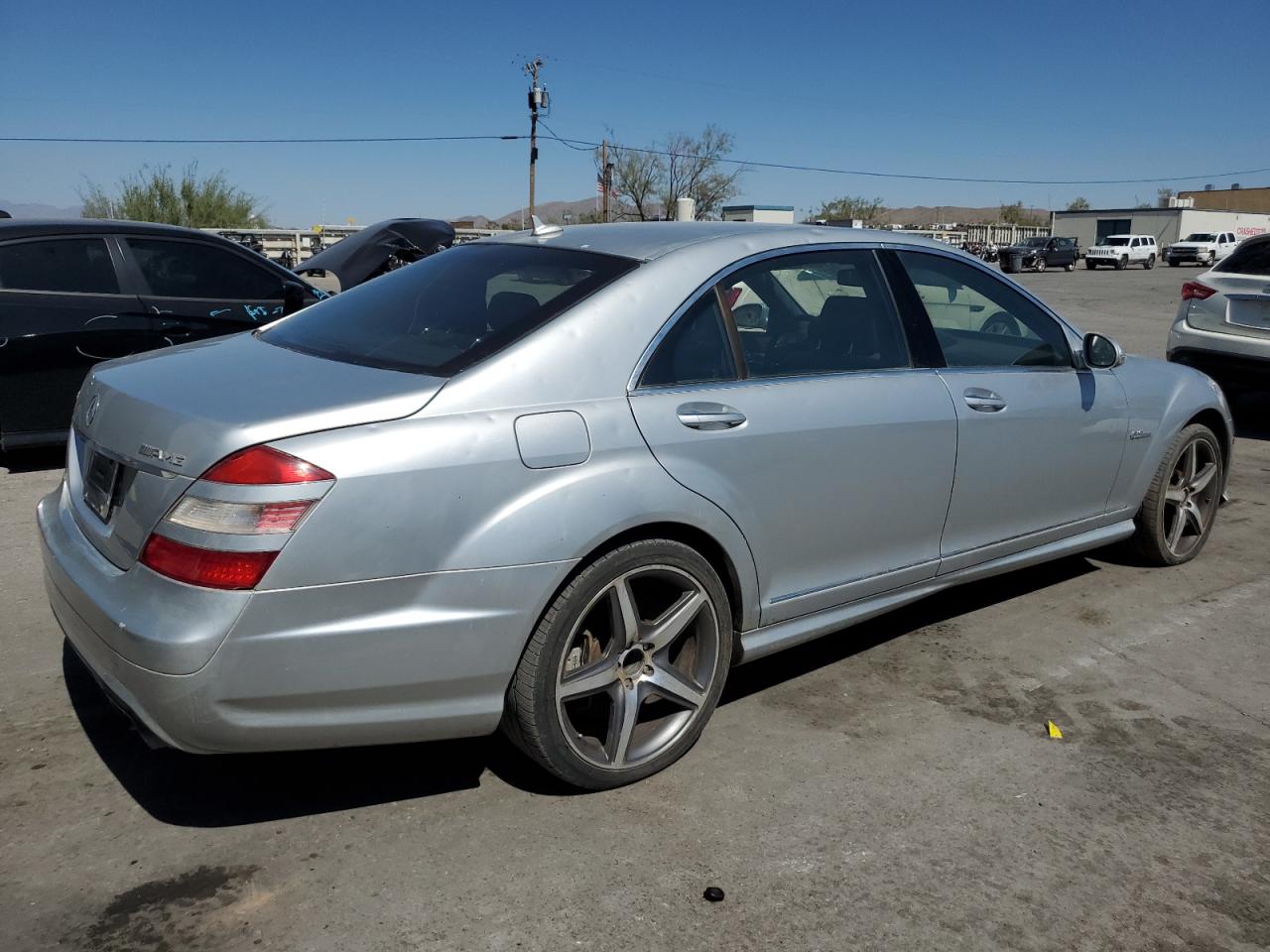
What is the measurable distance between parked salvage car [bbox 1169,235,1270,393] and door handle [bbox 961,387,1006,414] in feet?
17.7

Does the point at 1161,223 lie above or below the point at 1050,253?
above

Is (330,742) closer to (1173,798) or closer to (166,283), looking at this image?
(1173,798)

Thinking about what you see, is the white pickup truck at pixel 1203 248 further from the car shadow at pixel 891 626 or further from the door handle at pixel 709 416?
the door handle at pixel 709 416

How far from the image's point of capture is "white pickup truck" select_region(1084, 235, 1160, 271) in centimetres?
5275

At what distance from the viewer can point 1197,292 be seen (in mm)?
8656

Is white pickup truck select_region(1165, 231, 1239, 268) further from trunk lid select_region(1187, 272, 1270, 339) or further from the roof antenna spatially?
the roof antenna

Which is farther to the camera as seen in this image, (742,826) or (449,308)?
(449,308)

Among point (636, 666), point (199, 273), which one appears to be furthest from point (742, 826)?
point (199, 273)

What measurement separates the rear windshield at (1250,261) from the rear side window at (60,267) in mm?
8292

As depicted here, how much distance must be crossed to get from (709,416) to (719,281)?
492 mm

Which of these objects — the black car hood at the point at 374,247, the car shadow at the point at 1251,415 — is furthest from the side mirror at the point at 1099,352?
the black car hood at the point at 374,247

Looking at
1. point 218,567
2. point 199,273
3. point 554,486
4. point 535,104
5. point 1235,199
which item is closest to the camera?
point 218,567

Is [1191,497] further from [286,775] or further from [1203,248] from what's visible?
[1203,248]

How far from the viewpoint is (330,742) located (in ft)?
8.63
